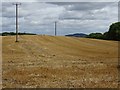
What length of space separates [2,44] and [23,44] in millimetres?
3964

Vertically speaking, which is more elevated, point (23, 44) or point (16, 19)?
point (16, 19)

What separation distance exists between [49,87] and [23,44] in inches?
1628

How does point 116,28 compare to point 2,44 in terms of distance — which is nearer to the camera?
point 2,44

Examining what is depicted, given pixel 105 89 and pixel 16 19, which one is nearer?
pixel 105 89

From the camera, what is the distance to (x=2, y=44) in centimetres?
5669

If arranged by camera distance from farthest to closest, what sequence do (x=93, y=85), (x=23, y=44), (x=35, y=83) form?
(x=23, y=44) → (x=35, y=83) → (x=93, y=85)

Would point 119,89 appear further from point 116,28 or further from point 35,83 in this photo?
point 116,28

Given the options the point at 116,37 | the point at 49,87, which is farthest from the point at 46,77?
the point at 116,37

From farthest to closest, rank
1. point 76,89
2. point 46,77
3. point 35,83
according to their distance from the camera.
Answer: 1. point 46,77
2. point 35,83
3. point 76,89

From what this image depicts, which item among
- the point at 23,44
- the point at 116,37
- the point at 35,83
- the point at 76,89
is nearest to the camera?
the point at 76,89

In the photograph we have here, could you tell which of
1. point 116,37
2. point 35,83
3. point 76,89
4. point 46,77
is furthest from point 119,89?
point 116,37

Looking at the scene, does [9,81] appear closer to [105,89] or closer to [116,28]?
[105,89]

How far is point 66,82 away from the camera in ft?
54.7

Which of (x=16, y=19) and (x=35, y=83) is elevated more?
(x=16, y=19)
